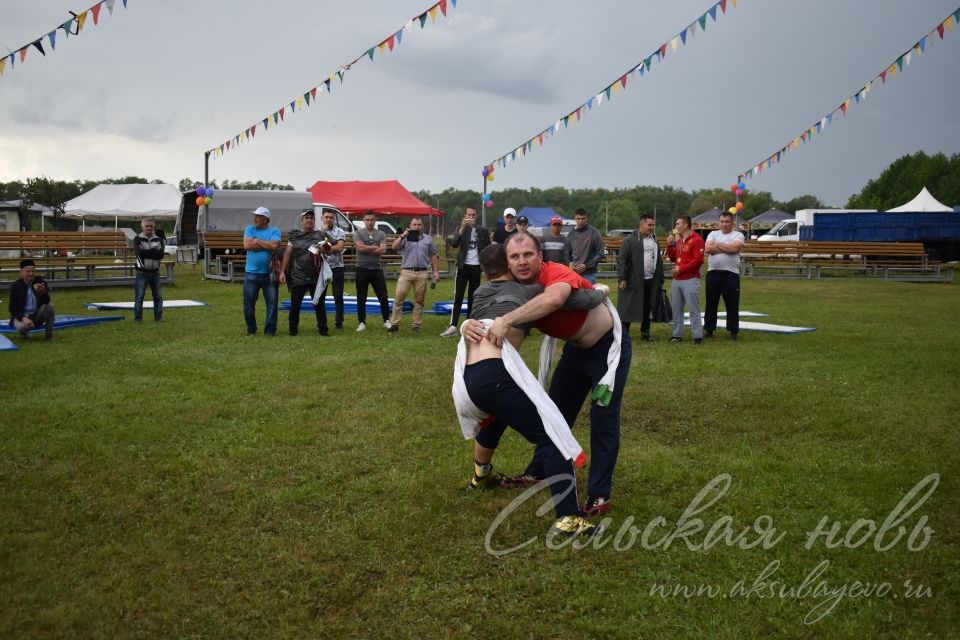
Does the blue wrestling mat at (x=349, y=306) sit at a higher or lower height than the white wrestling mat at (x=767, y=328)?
higher

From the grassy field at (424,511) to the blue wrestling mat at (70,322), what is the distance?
357cm

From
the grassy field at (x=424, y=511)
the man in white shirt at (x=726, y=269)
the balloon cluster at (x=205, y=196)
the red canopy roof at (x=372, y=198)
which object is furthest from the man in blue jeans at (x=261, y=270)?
the red canopy roof at (x=372, y=198)

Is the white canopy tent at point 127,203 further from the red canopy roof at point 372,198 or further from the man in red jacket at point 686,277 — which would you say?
the man in red jacket at point 686,277

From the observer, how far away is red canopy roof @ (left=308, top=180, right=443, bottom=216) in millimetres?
37188

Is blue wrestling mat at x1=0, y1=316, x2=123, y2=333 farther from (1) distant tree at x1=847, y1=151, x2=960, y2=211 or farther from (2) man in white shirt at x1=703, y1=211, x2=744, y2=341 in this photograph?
(1) distant tree at x1=847, y1=151, x2=960, y2=211

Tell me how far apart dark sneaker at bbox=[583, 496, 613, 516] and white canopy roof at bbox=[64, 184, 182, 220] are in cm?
3840

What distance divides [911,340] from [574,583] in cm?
980

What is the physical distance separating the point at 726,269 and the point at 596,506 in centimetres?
779

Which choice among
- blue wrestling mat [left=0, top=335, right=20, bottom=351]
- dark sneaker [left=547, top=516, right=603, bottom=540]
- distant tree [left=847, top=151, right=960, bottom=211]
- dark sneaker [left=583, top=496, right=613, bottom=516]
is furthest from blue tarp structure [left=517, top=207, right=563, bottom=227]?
dark sneaker [left=547, top=516, right=603, bottom=540]

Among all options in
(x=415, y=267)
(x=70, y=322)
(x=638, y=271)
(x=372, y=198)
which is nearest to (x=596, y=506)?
(x=638, y=271)

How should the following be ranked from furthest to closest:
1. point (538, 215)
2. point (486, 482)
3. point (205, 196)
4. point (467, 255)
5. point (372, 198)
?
point (538, 215) → point (372, 198) → point (205, 196) → point (467, 255) → point (486, 482)

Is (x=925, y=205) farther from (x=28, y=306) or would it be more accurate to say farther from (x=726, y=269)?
(x=28, y=306)

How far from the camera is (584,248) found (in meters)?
11.9

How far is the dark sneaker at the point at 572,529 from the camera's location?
174 inches
